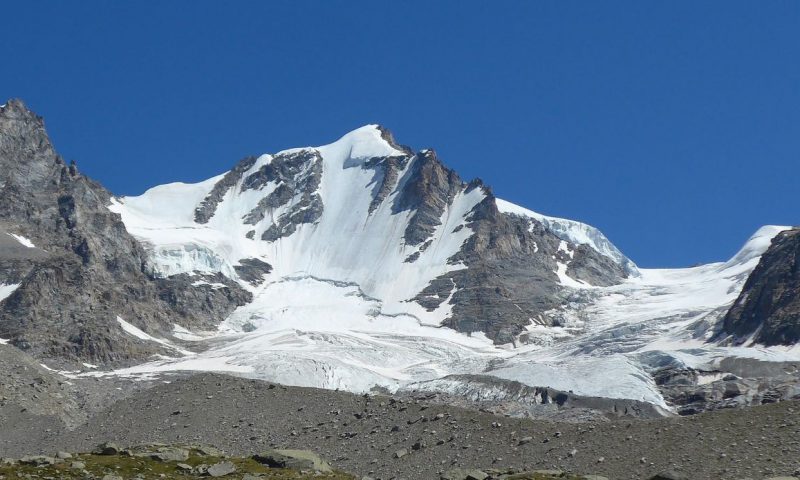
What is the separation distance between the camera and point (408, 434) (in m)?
105

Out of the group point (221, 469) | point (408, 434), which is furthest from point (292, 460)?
point (408, 434)

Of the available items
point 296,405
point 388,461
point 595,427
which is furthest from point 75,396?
point 595,427

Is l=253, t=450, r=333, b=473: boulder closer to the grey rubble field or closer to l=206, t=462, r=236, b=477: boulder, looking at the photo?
l=206, t=462, r=236, b=477: boulder

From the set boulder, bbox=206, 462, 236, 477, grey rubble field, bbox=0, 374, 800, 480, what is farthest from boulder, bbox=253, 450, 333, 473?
grey rubble field, bbox=0, 374, 800, 480

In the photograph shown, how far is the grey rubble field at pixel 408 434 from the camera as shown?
89188 mm

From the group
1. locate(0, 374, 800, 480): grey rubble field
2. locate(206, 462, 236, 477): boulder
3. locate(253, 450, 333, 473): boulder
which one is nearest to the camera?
locate(206, 462, 236, 477): boulder

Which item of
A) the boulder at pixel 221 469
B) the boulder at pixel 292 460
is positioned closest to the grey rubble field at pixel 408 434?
the boulder at pixel 292 460

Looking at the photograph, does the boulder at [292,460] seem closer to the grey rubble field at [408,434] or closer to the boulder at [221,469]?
the boulder at [221,469]

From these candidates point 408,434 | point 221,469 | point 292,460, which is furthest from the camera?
point 408,434

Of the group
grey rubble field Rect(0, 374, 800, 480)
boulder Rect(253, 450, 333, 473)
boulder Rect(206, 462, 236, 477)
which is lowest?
boulder Rect(206, 462, 236, 477)

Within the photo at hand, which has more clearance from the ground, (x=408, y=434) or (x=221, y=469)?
(x=408, y=434)

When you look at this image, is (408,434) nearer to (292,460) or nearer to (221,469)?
(292,460)

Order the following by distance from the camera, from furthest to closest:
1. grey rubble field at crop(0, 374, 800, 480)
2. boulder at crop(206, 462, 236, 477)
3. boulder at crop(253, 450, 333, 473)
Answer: grey rubble field at crop(0, 374, 800, 480)
boulder at crop(253, 450, 333, 473)
boulder at crop(206, 462, 236, 477)

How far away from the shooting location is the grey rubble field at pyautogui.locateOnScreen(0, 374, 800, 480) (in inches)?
3511
